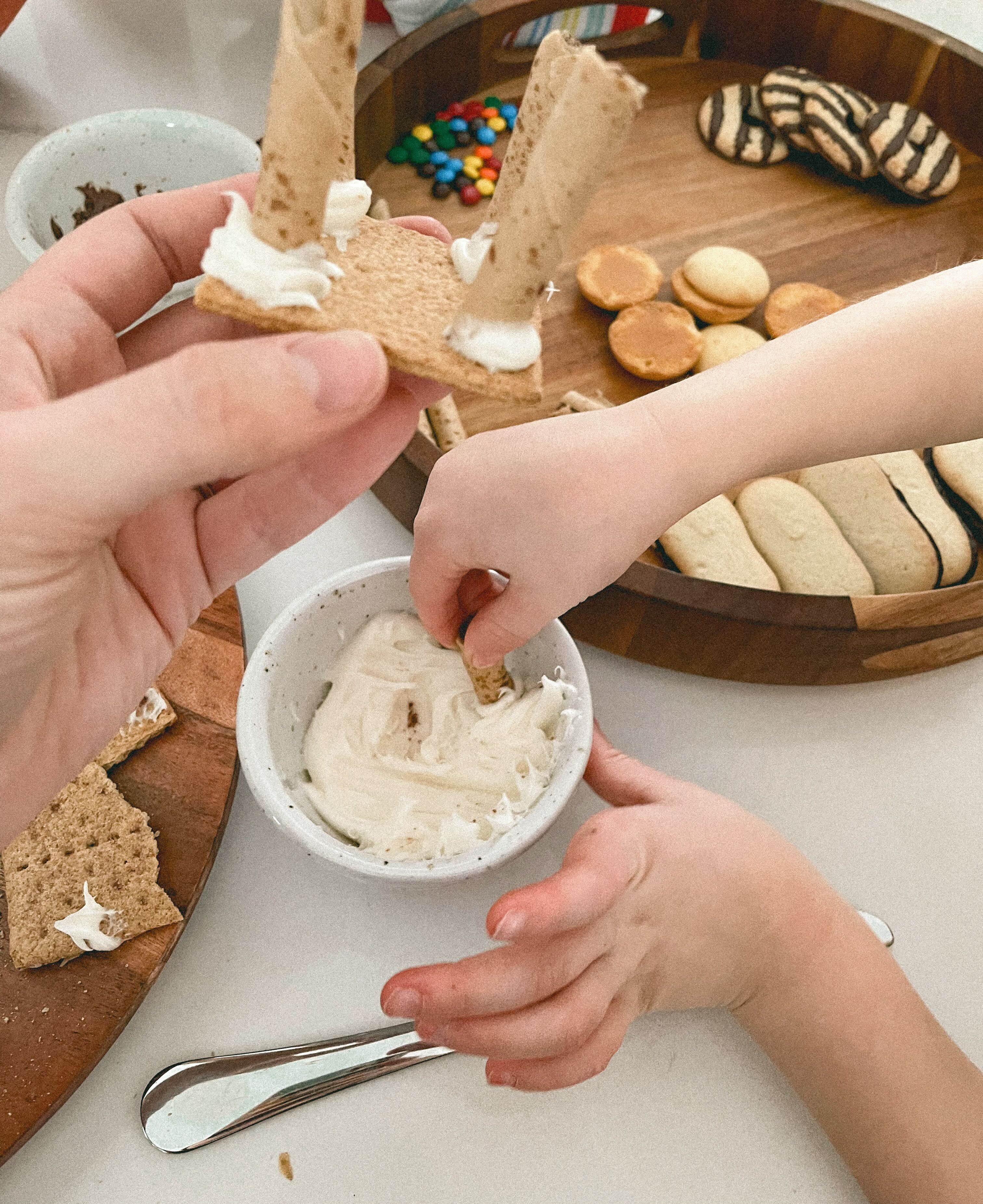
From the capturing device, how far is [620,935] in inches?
23.0

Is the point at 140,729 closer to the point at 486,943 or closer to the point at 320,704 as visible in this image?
the point at 320,704

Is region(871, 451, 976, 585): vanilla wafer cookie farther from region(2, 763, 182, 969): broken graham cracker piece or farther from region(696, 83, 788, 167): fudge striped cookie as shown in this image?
region(2, 763, 182, 969): broken graham cracker piece

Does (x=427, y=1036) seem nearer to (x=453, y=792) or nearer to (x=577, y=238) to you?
(x=453, y=792)

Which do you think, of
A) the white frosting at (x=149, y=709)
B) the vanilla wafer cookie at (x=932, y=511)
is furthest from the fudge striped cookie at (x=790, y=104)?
the white frosting at (x=149, y=709)

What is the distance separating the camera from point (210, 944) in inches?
25.0

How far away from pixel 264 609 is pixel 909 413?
0.55m

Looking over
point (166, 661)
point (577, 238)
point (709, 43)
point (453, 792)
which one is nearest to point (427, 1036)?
point (453, 792)

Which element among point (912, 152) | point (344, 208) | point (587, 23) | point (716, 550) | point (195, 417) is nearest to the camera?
point (195, 417)

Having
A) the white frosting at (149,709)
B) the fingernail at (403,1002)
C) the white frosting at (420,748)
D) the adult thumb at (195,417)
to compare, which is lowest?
the white frosting at (149,709)

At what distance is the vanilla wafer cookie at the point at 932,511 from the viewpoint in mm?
826

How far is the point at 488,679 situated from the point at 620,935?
196mm

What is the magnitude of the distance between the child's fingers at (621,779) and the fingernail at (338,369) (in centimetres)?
34

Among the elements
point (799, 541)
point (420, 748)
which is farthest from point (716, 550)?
point (420, 748)

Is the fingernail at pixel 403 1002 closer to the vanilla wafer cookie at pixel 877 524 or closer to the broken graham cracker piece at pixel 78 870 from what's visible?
the broken graham cracker piece at pixel 78 870
